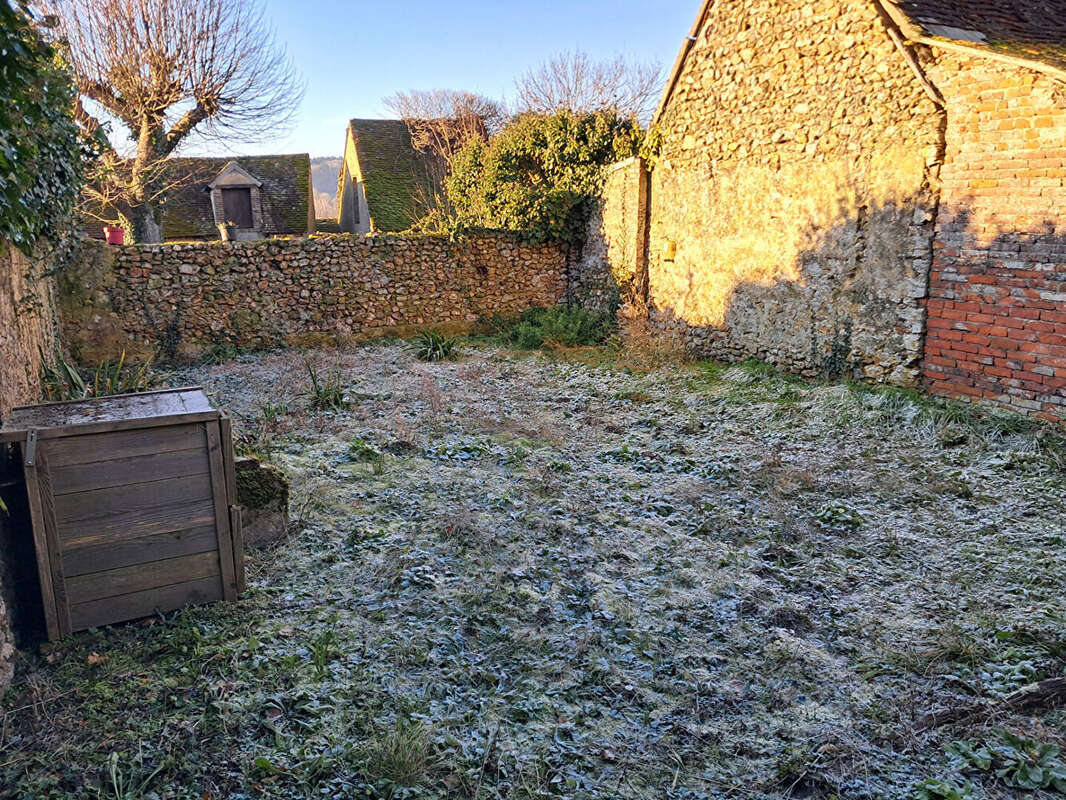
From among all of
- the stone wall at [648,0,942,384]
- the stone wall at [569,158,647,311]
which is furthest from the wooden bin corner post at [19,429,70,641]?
the stone wall at [569,158,647,311]

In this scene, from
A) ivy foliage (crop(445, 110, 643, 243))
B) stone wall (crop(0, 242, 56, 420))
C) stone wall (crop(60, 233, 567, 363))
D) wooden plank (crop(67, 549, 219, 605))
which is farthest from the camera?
ivy foliage (crop(445, 110, 643, 243))

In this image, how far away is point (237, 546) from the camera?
12.5 ft

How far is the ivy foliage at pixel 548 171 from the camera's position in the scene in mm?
13180

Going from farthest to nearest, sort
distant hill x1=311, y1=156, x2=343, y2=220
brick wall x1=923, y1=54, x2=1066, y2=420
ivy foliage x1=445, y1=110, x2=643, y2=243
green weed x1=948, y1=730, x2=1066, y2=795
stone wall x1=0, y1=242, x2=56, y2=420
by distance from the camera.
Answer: distant hill x1=311, y1=156, x2=343, y2=220, ivy foliage x1=445, y1=110, x2=643, y2=243, brick wall x1=923, y1=54, x2=1066, y2=420, stone wall x1=0, y1=242, x2=56, y2=420, green weed x1=948, y1=730, x2=1066, y2=795

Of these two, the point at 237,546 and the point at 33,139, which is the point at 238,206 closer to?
the point at 33,139

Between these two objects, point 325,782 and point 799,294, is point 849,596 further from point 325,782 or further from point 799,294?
point 799,294

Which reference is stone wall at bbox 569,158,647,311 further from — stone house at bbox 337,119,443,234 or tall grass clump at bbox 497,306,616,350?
stone house at bbox 337,119,443,234

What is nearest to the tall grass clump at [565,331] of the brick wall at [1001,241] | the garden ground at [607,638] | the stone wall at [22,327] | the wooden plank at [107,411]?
the garden ground at [607,638]

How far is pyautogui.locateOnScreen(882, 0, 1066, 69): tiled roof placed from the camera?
6.62m

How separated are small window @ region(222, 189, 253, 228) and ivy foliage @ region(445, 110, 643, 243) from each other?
34.4ft

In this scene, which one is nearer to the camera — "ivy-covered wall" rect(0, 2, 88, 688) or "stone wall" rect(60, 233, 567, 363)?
"ivy-covered wall" rect(0, 2, 88, 688)

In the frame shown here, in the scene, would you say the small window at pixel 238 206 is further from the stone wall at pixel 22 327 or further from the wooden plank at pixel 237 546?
the wooden plank at pixel 237 546

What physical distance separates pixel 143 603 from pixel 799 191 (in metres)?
8.58

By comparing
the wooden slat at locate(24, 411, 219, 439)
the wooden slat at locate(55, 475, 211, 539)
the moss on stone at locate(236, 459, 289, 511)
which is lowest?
the moss on stone at locate(236, 459, 289, 511)
